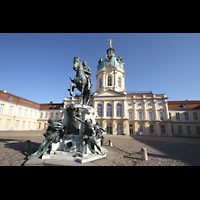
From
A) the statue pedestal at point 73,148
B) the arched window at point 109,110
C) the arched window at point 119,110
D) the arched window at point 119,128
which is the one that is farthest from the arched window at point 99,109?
the statue pedestal at point 73,148

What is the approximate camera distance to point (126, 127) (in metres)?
24.5

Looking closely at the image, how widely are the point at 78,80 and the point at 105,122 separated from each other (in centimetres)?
2155

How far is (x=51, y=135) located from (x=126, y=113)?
2318 centimetres

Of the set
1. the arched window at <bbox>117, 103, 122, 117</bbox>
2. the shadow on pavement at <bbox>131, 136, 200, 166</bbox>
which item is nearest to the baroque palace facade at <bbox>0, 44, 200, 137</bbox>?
the arched window at <bbox>117, 103, 122, 117</bbox>

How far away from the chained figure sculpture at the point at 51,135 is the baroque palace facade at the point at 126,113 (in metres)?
21.2

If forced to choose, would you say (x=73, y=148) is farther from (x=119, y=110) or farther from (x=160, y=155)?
(x=119, y=110)

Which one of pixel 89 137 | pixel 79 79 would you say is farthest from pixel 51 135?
pixel 79 79

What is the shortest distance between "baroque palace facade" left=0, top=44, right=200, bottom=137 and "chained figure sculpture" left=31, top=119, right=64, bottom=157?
21195mm

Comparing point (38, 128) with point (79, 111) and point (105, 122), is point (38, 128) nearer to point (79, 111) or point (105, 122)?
point (105, 122)

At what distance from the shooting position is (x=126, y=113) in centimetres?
2562

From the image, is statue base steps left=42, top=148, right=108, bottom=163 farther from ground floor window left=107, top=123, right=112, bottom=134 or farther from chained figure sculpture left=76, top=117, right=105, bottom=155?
ground floor window left=107, top=123, right=112, bottom=134

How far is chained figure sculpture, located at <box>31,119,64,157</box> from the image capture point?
13.5ft
